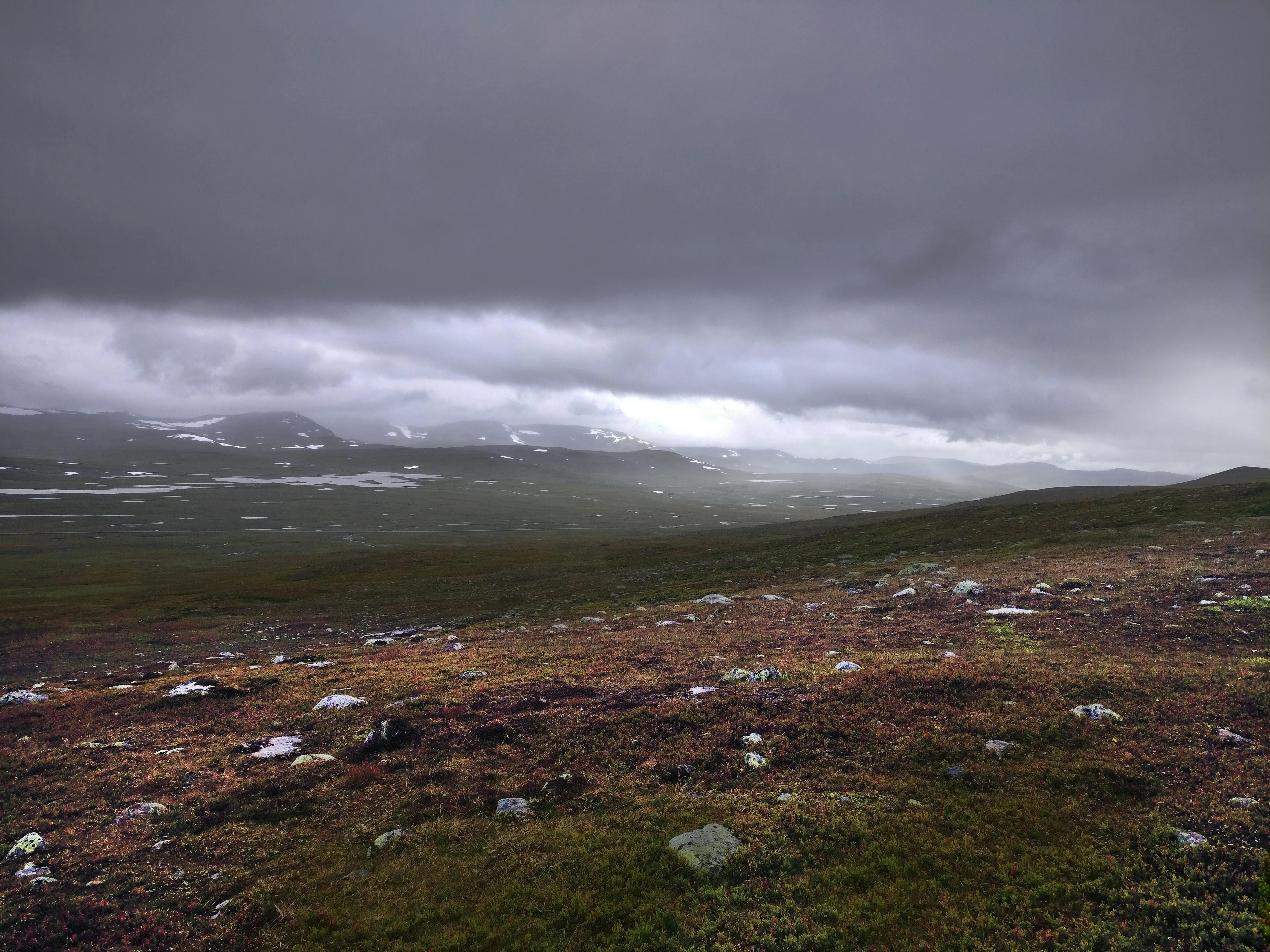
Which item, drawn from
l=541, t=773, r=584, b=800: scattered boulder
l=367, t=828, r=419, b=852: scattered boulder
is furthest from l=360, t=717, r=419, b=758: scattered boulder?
l=541, t=773, r=584, b=800: scattered boulder

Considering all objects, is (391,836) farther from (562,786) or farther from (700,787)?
(700,787)

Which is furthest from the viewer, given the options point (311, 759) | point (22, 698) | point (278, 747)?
point (22, 698)

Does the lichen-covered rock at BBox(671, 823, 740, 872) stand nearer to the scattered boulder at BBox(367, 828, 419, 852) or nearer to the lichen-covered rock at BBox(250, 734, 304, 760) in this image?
the scattered boulder at BBox(367, 828, 419, 852)

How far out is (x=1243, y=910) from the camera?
6.60 meters

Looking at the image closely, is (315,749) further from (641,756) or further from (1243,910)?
(1243,910)

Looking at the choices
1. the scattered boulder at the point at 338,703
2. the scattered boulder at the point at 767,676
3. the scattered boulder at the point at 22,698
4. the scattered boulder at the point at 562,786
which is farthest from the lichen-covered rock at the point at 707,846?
the scattered boulder at the point at 22,698

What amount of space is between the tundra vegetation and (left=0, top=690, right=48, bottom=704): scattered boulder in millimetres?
951

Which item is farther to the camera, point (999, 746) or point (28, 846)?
point (999, 746)


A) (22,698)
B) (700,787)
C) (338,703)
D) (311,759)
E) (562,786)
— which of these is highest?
(700,787)

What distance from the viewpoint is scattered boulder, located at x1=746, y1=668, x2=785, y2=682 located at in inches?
686

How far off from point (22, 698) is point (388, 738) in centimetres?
1891

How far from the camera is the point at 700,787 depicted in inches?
449

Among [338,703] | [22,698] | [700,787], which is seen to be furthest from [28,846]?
[22,698]

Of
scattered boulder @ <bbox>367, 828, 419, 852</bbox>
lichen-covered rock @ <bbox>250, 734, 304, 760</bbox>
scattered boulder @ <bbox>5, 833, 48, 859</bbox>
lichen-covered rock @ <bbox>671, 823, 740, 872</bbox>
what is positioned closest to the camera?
lichen-covered rock @ <bbox>671, 823, 740, 872</bbox>
